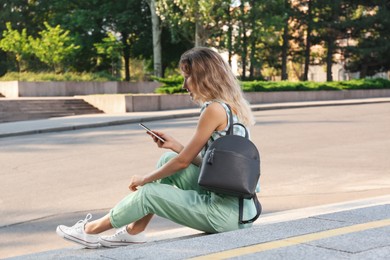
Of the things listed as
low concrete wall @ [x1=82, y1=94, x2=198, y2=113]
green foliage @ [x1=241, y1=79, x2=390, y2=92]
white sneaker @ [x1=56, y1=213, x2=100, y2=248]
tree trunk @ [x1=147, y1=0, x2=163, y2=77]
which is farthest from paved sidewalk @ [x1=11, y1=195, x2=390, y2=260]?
tree trunk @ [x1=147, y1=0, x2=163, y2=77]

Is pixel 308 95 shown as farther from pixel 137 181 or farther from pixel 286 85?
pixel 137 181

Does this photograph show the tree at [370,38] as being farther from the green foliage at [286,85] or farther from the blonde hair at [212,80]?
the blonde hair at [212,80]

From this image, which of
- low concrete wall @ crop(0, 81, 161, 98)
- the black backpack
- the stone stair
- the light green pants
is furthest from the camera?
low concrete wall @ crop(0, 81, 161, 98)

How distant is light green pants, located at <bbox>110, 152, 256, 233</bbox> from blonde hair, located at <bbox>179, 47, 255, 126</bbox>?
1.96ft

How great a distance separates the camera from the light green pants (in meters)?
5.05

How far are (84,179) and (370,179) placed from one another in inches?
151

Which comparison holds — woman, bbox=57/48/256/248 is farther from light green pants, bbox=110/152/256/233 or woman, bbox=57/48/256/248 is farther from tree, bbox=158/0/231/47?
tree, bbox=158/0/231/47

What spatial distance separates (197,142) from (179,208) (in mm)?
451

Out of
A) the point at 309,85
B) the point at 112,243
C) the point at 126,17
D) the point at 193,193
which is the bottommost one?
the point at 309,85

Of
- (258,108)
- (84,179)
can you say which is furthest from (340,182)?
(258,108)

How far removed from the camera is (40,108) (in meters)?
29.7

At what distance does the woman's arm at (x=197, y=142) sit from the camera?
202 inches

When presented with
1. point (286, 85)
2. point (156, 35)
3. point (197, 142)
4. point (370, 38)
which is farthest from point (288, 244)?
point (370, 38)

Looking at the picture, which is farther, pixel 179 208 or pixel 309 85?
pixel 309 85
